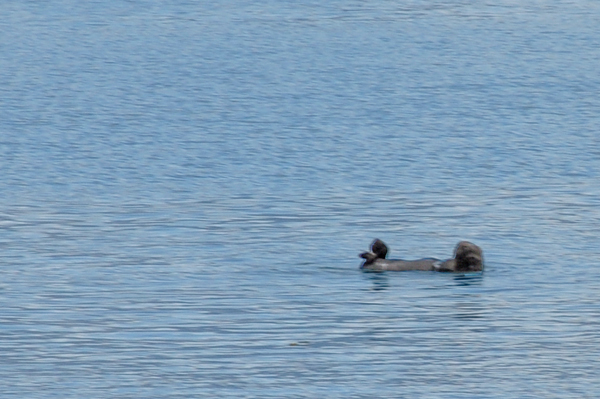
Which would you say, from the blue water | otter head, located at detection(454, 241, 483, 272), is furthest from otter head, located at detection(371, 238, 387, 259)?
otter head, located at detection(454, 241, 483, 272)

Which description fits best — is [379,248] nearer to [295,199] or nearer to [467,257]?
[467,257]

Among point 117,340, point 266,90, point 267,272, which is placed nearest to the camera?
point 117,340

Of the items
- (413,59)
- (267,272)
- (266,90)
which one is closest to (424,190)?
(267,272)

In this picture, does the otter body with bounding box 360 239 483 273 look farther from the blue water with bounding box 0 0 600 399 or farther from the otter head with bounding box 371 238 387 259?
the blue water with bounding box 0 0 600 399

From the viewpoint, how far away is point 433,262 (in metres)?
13.9

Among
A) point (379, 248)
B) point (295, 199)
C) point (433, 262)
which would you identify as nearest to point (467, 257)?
point (433, 262)

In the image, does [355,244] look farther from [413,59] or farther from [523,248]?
[413,59]

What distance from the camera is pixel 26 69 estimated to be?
30797mm

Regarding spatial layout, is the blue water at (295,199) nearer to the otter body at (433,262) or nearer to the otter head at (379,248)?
the otter body at (433,262)

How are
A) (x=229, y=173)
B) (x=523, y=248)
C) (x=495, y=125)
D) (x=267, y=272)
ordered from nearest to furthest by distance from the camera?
(x=267, y=272) < (x=523, y=248) < (x=229, y=173) < (x=495, y=125)

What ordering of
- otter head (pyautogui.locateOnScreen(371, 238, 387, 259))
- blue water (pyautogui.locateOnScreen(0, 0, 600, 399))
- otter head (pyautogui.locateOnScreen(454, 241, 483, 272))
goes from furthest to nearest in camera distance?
otter head (pyautogui.locateOnScreen(371, 238, 387, 259)), otter head (pyautogui.locateOnScreen(454, 241, 483, 272)), blue water (pyautogui.locateOnScreen(0, 0, 600, 399))

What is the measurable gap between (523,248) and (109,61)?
705 inches

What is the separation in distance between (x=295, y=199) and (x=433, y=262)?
4566 mm

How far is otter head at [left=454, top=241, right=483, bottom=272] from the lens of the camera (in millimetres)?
13805
